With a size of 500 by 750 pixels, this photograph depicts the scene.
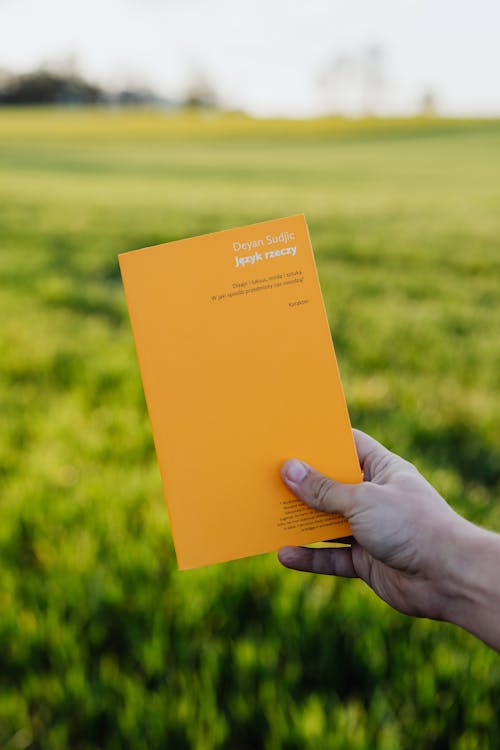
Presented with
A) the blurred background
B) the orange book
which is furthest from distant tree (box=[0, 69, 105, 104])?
the orange book

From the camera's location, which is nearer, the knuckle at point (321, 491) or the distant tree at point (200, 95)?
the knuckle at point (321, 491)

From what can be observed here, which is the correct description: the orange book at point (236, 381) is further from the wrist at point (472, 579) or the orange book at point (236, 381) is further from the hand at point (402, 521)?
the wrist at point (472, 579)

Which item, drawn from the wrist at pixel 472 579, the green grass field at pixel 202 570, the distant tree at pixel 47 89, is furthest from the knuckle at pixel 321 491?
the distant tree at pixel 47 89

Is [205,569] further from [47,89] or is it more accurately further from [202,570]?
[47,89]

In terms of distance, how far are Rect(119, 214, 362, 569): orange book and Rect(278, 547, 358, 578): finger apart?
0.91 ft

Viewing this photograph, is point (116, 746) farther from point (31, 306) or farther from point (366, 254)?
point (366, 254)

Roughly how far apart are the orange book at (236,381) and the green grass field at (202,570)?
2.11 feet

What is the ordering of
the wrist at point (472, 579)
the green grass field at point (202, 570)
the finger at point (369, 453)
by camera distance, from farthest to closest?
the green grass field at point (202, 570)
the finger at point (369, 453)
the wrist at point (472, 579)

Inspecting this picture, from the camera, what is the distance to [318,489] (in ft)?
4.08

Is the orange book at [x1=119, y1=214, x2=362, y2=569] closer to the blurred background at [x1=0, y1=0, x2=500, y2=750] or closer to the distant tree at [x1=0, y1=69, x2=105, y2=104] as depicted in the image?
the blurred background at [x1=0, y1=0, x2=500, y2=750]

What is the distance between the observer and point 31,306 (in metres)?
4.60

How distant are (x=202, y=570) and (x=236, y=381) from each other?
3.33ft

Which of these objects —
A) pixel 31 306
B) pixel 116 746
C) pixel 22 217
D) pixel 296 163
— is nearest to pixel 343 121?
pixel 296 163

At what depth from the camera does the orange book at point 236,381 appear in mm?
1234
